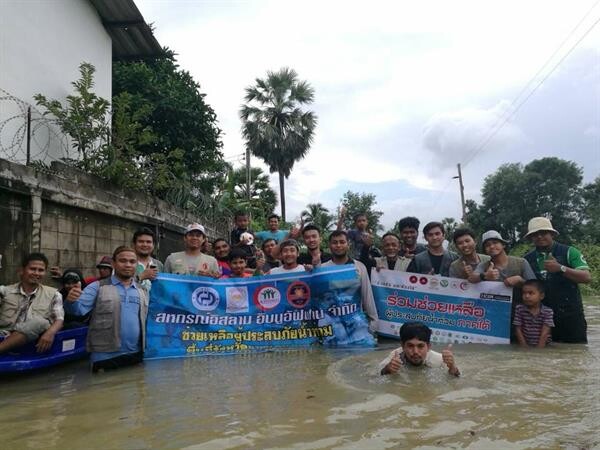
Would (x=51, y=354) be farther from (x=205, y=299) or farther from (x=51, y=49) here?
(x=51, y=49)

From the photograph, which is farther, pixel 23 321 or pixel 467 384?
pixel 23 321

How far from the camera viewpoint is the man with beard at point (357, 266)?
5664 mm

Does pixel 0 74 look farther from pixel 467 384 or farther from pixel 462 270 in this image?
pixel 467 384

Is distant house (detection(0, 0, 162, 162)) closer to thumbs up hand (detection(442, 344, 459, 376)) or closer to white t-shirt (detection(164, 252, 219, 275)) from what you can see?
white t-shirt (detection(164, 252, 219, 275))

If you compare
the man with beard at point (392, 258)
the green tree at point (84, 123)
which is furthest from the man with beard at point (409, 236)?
the green tree at point (84, 123)

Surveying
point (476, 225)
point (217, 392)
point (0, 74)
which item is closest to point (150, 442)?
point (217, 392)

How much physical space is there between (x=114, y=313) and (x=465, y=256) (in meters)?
3.87

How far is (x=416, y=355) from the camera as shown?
415 cm

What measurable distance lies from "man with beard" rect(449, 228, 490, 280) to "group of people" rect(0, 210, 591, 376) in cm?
1

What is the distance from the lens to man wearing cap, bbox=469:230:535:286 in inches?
216

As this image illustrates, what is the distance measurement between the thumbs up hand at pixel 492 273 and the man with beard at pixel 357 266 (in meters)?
1.33

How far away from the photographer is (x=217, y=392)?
3.81m

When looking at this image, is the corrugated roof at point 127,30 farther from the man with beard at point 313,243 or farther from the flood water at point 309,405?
the flood water at point 309,405

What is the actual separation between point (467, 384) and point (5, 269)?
17.0ft
